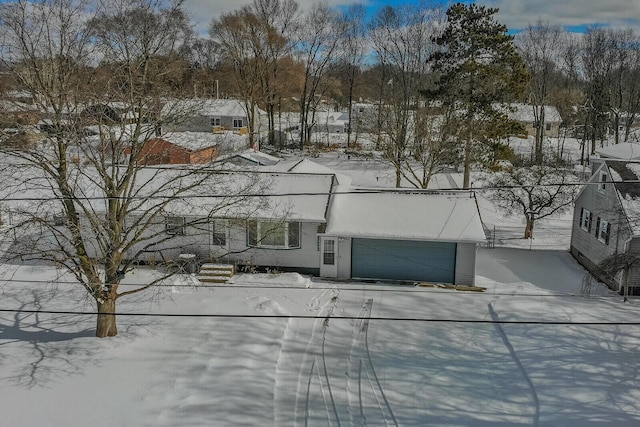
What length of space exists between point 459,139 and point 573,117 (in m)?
32.4

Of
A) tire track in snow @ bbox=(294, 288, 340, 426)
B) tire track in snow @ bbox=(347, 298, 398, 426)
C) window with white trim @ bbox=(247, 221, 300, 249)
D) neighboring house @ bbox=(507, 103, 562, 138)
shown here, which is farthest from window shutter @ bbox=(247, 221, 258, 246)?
neighboring house @ bbox=(507, 103, 562, 138)

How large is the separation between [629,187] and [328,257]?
10.6m

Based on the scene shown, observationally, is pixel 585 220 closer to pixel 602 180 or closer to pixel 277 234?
pixel 602 180

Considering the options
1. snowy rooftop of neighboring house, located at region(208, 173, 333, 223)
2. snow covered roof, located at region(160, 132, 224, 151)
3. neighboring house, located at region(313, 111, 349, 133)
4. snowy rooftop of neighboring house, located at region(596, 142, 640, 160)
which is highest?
neighboring house, located at region(313, 111, 349, 133)

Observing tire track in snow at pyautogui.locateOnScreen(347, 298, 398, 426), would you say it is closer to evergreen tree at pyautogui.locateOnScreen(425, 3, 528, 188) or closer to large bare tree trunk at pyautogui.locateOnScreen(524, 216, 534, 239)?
large bare tree trunk at pyautogui.locateOnScreen(524, 216, 534, 239)

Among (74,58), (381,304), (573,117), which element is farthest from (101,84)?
(573,117)

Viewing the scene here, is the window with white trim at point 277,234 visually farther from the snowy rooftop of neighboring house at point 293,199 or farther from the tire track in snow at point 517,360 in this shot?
the tire track in snow at point 517,360

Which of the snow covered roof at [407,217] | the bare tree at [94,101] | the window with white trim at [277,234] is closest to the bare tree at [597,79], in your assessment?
the snow covered roof at [407,217]

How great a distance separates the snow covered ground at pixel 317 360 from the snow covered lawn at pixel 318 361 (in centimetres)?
4

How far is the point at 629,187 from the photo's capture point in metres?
18.8

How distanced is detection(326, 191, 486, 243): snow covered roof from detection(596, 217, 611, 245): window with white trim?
4710 millimetres

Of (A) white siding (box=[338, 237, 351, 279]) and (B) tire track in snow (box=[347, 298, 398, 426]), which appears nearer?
(B) tire track in snow (box=[347, 298, 398, 426])

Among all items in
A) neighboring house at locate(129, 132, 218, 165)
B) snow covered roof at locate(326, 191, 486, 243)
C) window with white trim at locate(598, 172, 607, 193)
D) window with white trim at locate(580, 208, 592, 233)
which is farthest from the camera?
window with white trim at locate(580, 208, 592, 233)

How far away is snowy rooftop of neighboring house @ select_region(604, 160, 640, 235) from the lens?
1754cm
